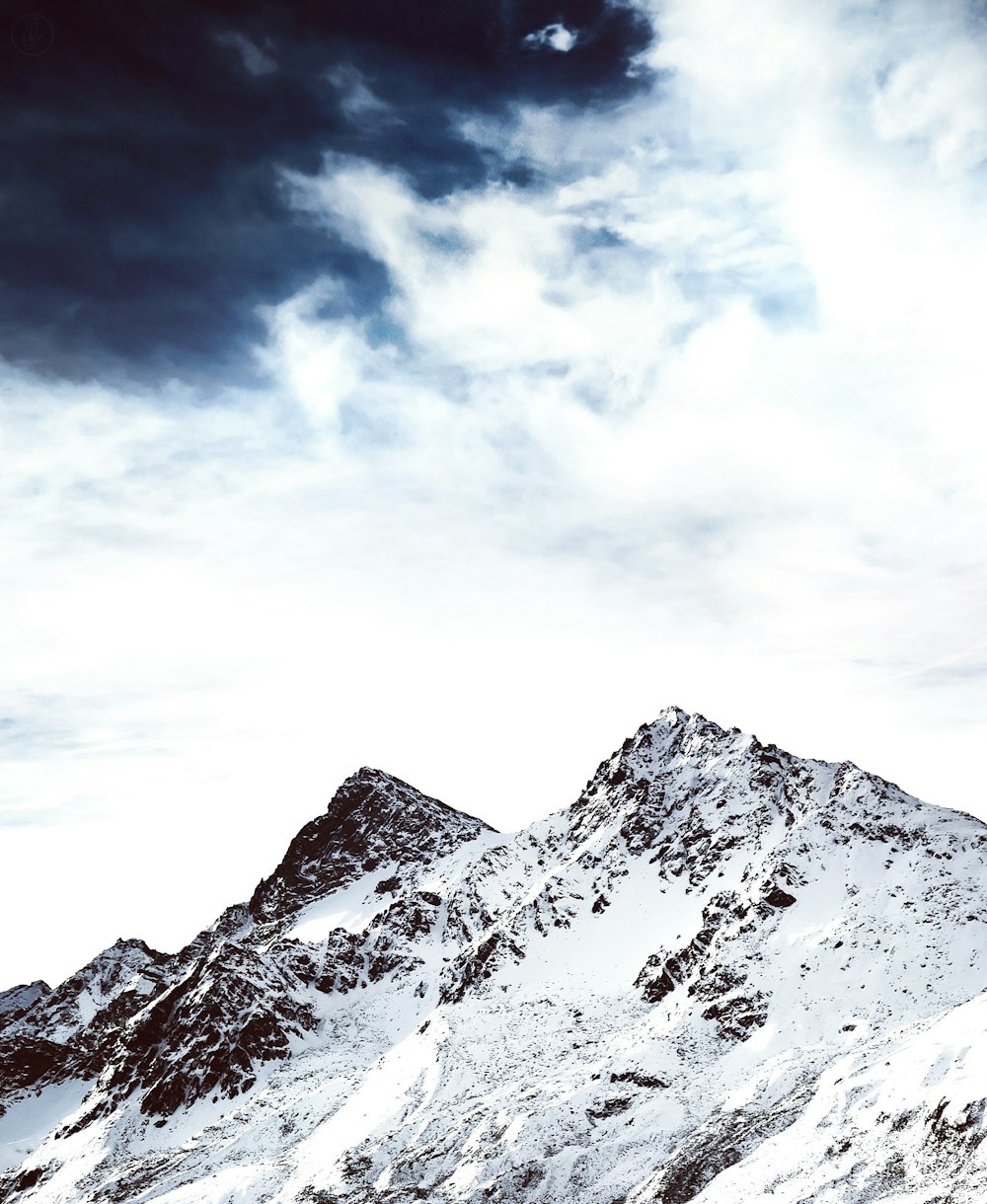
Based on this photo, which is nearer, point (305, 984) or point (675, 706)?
point (305, 984)

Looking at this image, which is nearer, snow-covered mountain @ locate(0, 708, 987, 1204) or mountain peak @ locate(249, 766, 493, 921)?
snow-covered mountain @ locate(0, 708, 987, 1204)

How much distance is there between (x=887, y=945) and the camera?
78.8 m

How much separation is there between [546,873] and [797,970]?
5244cm

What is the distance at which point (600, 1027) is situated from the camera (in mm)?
86500

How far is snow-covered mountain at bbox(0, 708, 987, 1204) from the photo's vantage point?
5525 cm

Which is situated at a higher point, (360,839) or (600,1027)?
(360,839)

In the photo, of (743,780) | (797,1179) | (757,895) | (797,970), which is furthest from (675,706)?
(797,1179)

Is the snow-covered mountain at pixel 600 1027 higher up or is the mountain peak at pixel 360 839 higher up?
the mountain peak at pixel 360 839

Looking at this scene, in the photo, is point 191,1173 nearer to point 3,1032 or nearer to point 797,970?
point 797,970

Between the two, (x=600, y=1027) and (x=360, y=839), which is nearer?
(x=600, y=1027)

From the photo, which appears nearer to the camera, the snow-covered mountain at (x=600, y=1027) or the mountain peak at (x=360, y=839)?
the snow-covered mountain at (x=600, y=1027)

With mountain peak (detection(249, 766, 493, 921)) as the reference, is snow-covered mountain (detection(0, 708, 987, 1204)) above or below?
below

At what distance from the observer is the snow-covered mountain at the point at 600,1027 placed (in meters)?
55.2

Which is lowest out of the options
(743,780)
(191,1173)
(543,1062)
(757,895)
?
(191,1173)
